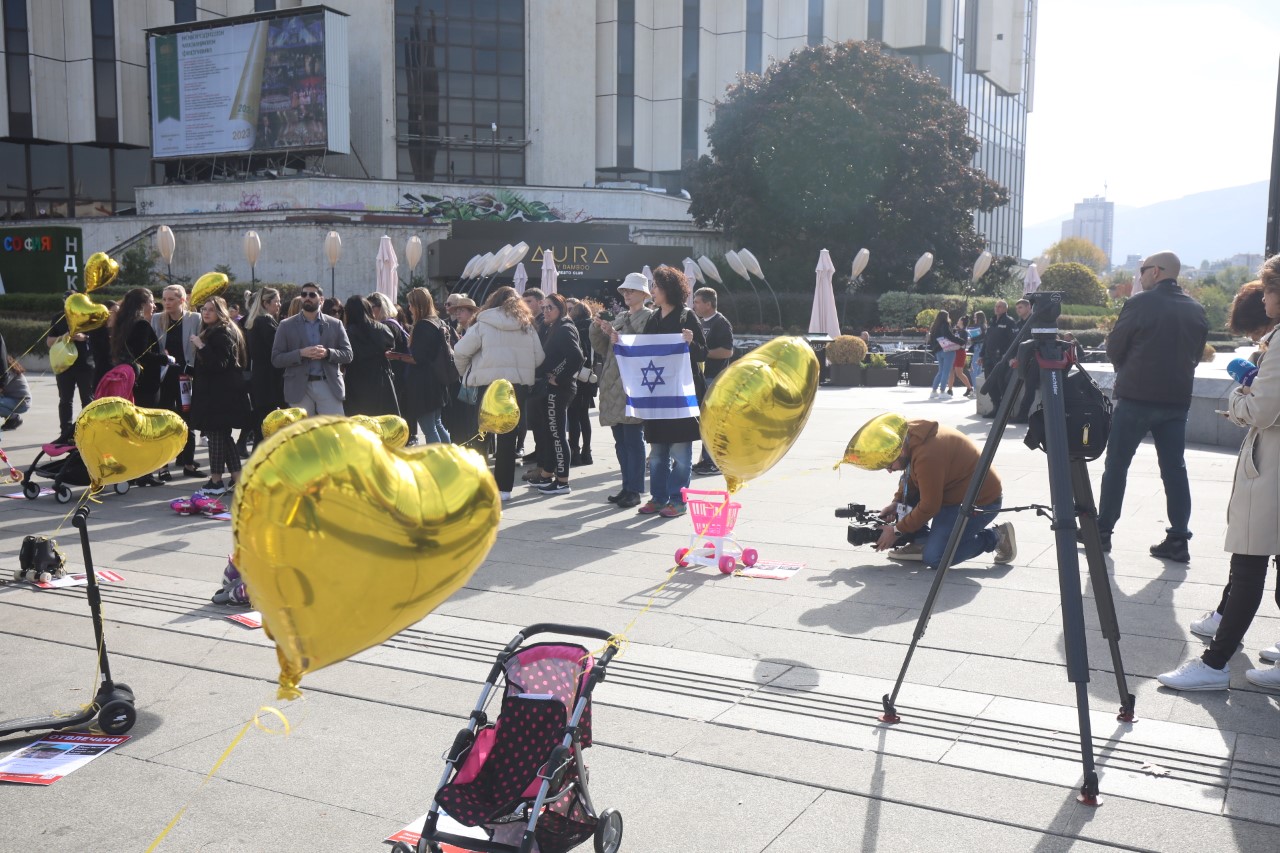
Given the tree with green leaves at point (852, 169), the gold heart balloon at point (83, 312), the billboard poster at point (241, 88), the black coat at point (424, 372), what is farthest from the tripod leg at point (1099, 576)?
the billboard poster at point (241, 88)

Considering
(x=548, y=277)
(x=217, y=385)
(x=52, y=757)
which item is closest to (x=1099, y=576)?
(x=52, y=757)

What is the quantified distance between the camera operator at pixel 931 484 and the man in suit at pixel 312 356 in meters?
4.68

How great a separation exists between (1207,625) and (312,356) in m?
6.66

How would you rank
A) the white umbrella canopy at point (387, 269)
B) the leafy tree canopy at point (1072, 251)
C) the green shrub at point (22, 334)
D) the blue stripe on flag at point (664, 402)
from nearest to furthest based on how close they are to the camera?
1. the blue stripe on flag at point (664, 402)
2. the white umbrella canopy at point (387, 269)
3. the green shrub at point (22, 334)
4. the leafy tree canopy at point (1072, 251)

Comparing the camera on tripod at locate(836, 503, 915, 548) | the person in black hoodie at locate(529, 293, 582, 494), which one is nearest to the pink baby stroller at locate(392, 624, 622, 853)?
the camera on tripod at locate(836, 503, 915, 548)

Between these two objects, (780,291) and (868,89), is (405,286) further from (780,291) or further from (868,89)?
(868,89)

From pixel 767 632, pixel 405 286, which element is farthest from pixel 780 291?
pixel 767 632

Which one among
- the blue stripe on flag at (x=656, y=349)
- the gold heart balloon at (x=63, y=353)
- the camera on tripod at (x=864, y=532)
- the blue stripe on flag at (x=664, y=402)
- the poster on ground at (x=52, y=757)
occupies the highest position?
the blue stripe on flag at (x=656, y=349)

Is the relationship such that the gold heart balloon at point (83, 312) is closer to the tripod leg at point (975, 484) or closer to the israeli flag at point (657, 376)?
the israeli flag at point (657, 376)

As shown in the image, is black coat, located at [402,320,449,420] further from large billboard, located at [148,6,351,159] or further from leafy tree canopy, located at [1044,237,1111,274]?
leafy tree canopy, located at [1044,237,1111,274]

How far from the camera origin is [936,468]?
21.8 ft

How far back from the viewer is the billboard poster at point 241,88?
131ft

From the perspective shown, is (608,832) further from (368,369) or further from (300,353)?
(368,369)

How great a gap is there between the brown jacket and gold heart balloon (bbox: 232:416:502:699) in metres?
4.28
